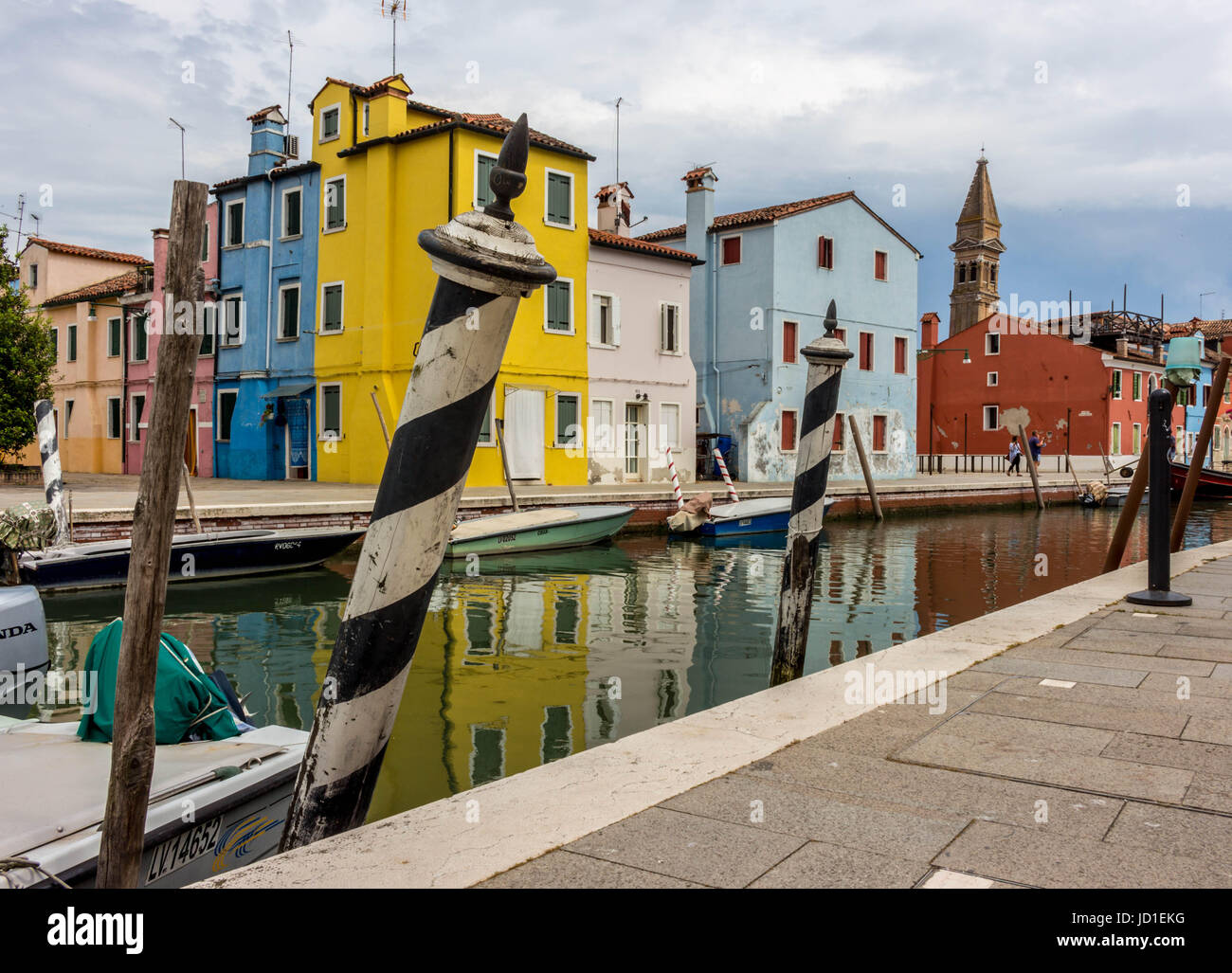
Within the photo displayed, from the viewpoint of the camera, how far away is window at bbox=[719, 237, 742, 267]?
31062mm

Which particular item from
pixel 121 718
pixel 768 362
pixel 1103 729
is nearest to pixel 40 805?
pixel 121 718

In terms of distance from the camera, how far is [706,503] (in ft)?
64.1

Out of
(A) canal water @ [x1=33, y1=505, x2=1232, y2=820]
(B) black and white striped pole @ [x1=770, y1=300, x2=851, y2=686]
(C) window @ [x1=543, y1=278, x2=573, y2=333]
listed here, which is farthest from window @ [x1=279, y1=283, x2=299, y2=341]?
(B) black and white striped pole @ [x1=770, y1=300, x2=851, y2=686]

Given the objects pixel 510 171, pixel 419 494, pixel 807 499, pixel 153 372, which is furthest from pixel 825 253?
pixel 419 494

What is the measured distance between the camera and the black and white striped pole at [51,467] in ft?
40.0

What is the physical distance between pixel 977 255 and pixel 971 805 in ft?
232

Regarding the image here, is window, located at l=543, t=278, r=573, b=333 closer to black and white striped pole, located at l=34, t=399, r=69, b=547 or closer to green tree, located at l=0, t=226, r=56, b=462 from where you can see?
green tree, located at l=0, t=226, r=56, b=462

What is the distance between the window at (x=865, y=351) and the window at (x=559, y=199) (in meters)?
12.2

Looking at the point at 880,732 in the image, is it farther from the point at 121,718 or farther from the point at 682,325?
the point at 682,325

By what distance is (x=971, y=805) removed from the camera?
294cm

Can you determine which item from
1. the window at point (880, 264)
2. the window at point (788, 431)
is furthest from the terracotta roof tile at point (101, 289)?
the window at point (880, 264)

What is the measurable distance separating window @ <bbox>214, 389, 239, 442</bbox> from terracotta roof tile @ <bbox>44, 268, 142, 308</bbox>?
550cm

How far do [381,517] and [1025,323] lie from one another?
49533 mm

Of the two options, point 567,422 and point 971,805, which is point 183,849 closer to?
point 971,805
